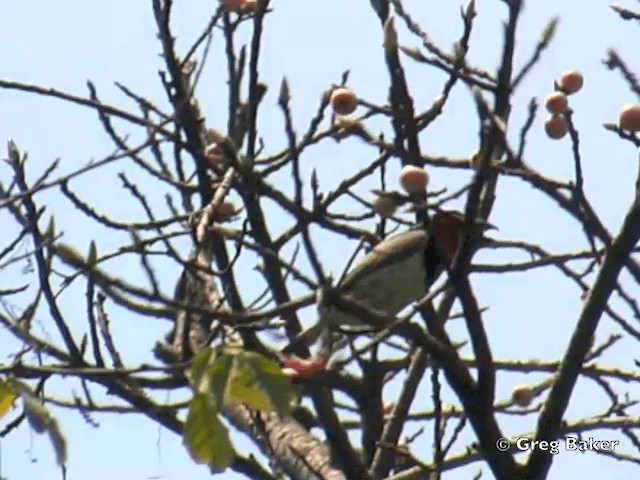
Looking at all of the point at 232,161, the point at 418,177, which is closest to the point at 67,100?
the point at 232,161

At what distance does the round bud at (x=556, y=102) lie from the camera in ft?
10.4

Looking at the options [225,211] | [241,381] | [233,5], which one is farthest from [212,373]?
[233,5]

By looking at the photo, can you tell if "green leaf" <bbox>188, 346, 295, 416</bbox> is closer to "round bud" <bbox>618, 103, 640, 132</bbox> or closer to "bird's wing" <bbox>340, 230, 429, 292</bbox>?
"round bud" <bbox>618, 103, 640, 132</bbox>

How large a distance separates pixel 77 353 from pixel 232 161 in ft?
2.95

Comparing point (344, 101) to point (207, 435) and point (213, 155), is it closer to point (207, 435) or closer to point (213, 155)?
point (213, 155)

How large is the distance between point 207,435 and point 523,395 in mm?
1955

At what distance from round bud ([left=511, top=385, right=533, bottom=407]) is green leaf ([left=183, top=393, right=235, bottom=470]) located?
6.31 feet

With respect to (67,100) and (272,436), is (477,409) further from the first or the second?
(67,100)

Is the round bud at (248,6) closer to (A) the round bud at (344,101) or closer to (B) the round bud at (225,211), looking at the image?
(B) the round bud at (225,211)

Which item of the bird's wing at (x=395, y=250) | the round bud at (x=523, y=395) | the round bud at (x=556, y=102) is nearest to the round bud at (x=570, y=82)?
the round bud at (x=556, y=102)

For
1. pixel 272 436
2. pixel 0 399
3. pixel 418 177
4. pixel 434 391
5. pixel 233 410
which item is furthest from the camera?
pixel 233 410

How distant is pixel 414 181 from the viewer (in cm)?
297

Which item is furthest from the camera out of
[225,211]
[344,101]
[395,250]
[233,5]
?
[395,250]

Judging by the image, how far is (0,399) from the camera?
2.29m
